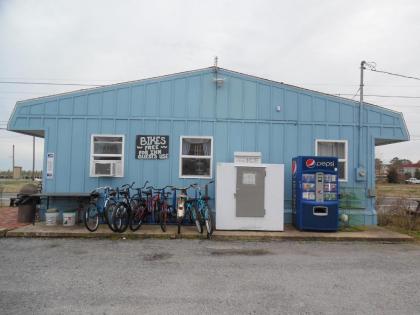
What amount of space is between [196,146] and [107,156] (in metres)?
2.53

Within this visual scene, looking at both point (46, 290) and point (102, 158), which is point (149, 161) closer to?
point (102, 158)

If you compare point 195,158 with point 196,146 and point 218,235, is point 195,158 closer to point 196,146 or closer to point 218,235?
point 196,146

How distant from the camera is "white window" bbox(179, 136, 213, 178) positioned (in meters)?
10.1

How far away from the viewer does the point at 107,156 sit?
1011 cm

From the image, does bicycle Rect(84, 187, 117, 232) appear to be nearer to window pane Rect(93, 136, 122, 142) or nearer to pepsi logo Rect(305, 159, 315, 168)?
window pane Rect(93, 136, 122, 142)

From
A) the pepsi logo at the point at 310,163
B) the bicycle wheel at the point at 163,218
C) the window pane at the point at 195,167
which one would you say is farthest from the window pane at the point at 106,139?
the pepsi logo at the point at 310,163

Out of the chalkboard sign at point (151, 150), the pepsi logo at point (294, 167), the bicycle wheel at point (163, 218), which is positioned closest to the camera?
the bicycle wheel at point (163, 218)

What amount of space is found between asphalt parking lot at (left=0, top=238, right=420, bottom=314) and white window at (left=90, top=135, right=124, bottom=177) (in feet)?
8.20

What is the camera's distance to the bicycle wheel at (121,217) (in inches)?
339

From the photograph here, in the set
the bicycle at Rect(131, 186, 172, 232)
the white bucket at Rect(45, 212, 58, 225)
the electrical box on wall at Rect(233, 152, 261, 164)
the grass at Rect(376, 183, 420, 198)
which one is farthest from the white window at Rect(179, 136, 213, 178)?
the grass at Rect(376, 183, 420, 198)

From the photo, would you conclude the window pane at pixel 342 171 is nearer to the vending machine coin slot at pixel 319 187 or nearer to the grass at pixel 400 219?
the vending machine coin slot at pixel 319 187

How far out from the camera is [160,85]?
10203mm

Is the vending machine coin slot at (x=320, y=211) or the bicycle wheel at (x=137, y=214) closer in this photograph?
the bicycle wheel at (x=137, y=214)

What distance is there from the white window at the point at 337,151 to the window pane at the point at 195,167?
3195 mm
